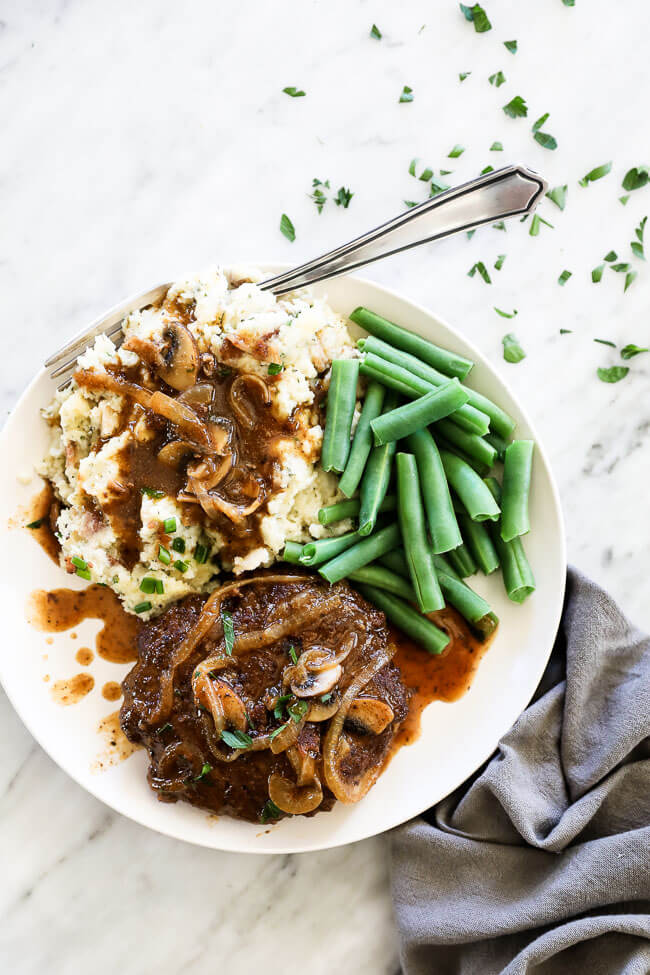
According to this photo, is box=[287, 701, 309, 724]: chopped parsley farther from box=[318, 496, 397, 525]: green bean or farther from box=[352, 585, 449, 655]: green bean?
box=[318, 496, 397, 525]: green bean

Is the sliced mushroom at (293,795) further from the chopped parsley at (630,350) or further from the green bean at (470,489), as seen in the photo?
the chopped parsley at (630,350)

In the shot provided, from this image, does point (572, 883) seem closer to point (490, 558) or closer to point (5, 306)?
point (490, 558)

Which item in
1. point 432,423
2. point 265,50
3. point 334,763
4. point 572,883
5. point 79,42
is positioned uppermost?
point 79,42

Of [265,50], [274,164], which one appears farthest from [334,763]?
[265,50]

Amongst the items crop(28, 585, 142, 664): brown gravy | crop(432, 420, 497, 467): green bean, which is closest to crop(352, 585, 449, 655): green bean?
crop(432, 420, 497, 467): green bean

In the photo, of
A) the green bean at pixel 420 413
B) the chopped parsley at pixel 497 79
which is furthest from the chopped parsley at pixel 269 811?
the chopped parsley at pixel 497 79
